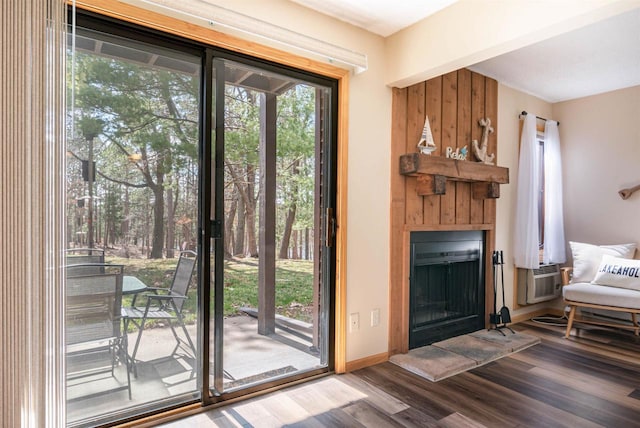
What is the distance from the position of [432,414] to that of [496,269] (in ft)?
6.81

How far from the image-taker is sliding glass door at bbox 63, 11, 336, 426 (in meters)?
1.88

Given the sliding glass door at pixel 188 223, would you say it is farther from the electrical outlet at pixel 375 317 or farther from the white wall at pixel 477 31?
the white wall at pixel 477 31

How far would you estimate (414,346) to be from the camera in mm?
3125

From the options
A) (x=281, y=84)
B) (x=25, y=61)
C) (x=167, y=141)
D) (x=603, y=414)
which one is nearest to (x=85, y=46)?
(x=25, y=61)

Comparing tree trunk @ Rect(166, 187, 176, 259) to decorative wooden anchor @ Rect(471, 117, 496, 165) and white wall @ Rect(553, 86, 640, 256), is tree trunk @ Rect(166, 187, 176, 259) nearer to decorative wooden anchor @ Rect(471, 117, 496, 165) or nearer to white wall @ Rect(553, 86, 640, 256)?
decorative wooden anchor @ Rect(471, 117, 496, 165)

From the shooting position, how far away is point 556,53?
123 inches

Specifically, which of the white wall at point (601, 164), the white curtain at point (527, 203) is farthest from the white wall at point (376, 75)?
the white wall at point (601, 164)

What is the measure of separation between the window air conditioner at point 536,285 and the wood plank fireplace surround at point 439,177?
60 centimetres

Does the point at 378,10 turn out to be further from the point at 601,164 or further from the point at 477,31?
the point at 601,164

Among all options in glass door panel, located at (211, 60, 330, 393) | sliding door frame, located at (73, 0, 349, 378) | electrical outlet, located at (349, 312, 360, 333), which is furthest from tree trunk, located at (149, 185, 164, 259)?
electrical outlet, located at (349, 312, 360, 333)

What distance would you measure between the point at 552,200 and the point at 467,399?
285 centimetres

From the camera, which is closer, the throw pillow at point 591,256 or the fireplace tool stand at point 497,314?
the fireplace tool stand at point 497,314

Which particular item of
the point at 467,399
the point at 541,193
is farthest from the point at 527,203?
the point at 467,399

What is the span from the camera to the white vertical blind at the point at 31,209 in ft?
4.93
